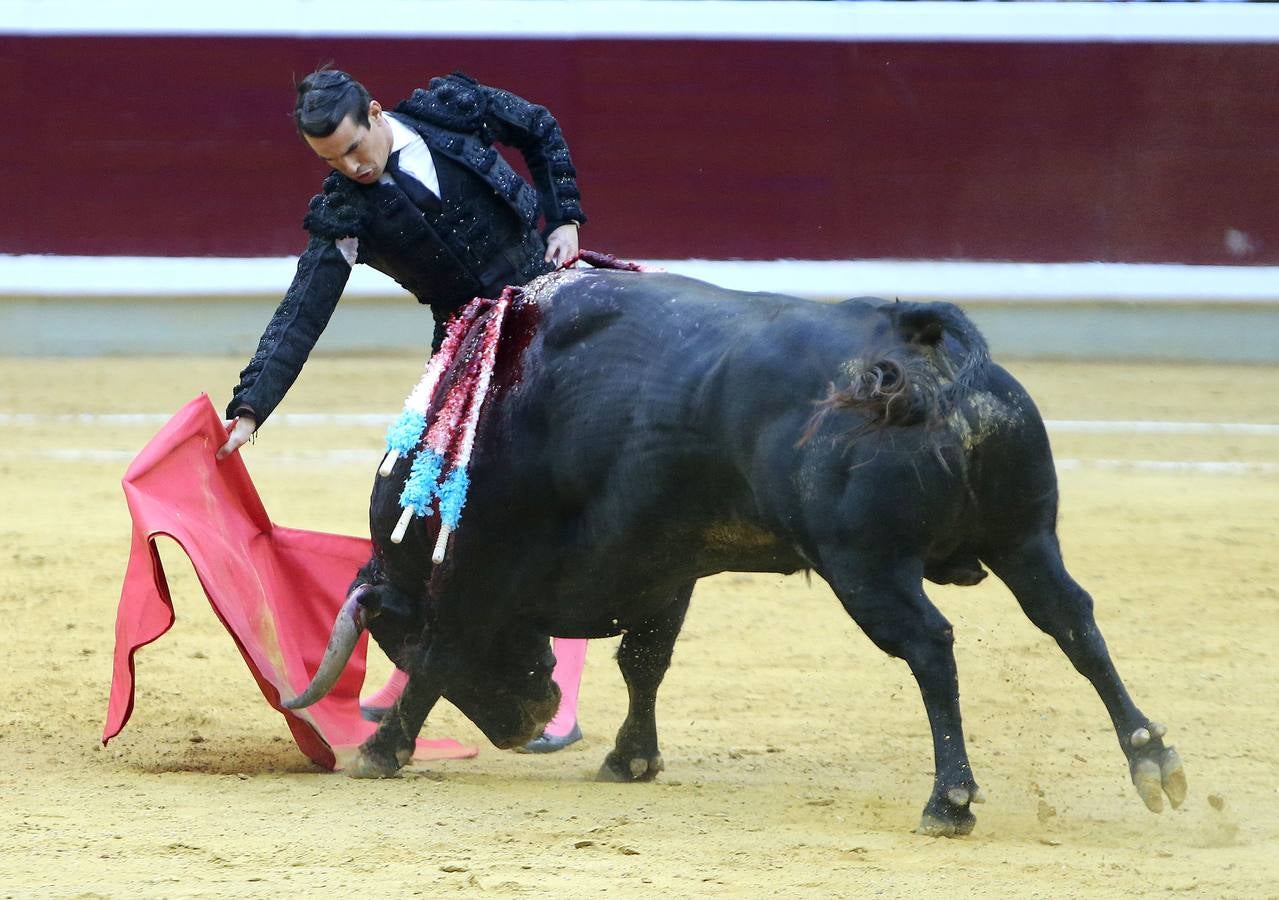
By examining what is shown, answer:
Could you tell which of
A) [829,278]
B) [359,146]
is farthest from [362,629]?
[829,278]

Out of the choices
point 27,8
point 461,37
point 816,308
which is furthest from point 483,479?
point 27,8

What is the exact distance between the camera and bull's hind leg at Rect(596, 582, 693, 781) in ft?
10.6

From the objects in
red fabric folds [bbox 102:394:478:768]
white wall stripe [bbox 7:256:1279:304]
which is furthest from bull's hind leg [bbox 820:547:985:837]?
white wall stripe [bbox 7:256:1279:304]

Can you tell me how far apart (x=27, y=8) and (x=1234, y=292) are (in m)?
6.05

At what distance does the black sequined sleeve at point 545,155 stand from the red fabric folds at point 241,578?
744 mm

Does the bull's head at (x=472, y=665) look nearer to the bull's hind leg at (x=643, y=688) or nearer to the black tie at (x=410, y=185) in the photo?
the bull's hind leg at (x=643, y=688)

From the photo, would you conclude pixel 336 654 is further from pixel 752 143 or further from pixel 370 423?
pixel 752 143

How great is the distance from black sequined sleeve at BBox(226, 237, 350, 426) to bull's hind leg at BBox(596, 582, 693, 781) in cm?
76

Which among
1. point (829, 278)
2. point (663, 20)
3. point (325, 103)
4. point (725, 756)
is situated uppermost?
point (325, 103)

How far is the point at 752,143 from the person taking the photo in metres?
8.88

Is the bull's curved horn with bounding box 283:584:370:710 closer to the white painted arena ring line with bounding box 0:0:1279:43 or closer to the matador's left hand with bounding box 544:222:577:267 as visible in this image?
the matador's left hand with bounding box 544:222:577:267

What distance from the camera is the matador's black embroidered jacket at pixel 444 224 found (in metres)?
3.08

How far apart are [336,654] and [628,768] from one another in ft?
1.84

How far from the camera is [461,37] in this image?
28.9 feet
